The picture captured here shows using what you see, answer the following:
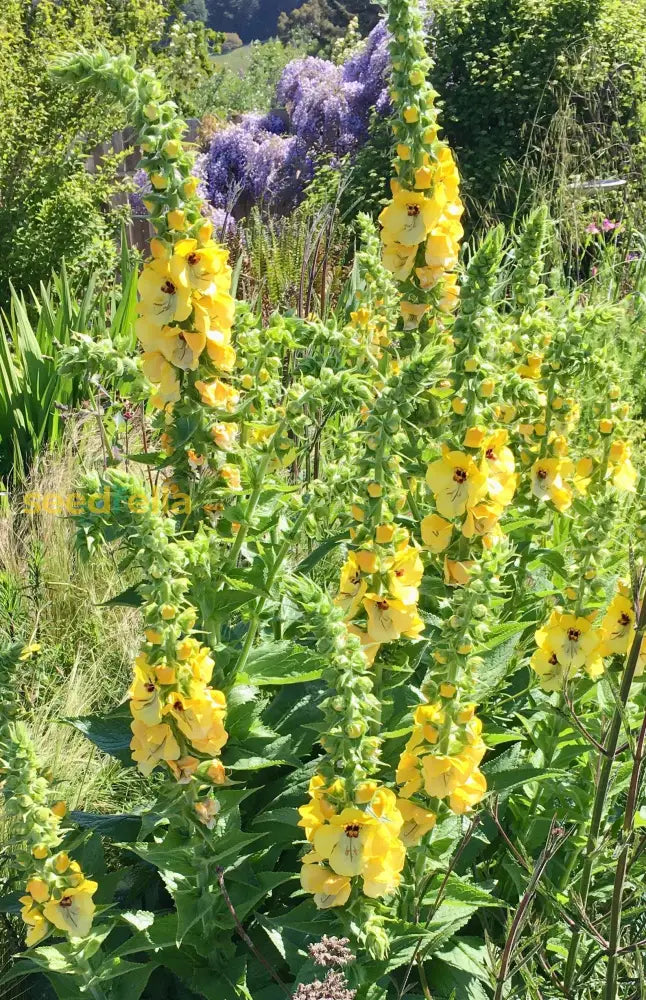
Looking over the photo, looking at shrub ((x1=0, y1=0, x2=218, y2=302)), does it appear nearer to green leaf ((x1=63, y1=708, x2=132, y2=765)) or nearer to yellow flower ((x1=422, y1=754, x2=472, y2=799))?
green leaf ((x1=63, y1=708, x2=132, y2=765))

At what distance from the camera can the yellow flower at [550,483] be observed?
2.12 metres

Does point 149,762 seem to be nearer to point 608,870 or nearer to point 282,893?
point 282,893

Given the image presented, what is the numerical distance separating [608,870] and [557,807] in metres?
0.17

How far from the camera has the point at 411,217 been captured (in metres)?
1.89

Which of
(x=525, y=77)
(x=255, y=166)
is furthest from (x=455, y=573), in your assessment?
(x=255, y=166)

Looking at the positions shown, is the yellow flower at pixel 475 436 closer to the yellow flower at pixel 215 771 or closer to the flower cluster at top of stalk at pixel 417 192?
the flower cluster at top of stalk at pixel 417 192

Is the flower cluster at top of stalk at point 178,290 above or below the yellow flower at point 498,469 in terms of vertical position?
above

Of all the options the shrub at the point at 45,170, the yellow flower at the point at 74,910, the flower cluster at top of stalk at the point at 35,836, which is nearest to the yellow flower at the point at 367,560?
the flower cluster at top of stalk at the point at 35,836

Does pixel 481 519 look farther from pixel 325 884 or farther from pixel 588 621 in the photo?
pixel 325 884

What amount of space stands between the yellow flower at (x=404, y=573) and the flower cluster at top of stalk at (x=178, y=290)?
15.8 inches

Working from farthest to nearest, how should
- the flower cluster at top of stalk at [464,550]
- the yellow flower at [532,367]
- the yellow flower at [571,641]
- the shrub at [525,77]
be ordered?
1. the shrub at [525,77]
2. the yellow flower at [532,367]
3. the yellow flower at [571,641]
4. the flower cluster at top of stalk at [464,550]

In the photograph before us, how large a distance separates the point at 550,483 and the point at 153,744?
3.61 feet

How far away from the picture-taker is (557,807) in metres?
2.04

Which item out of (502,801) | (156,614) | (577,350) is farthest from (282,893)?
(577,350)
